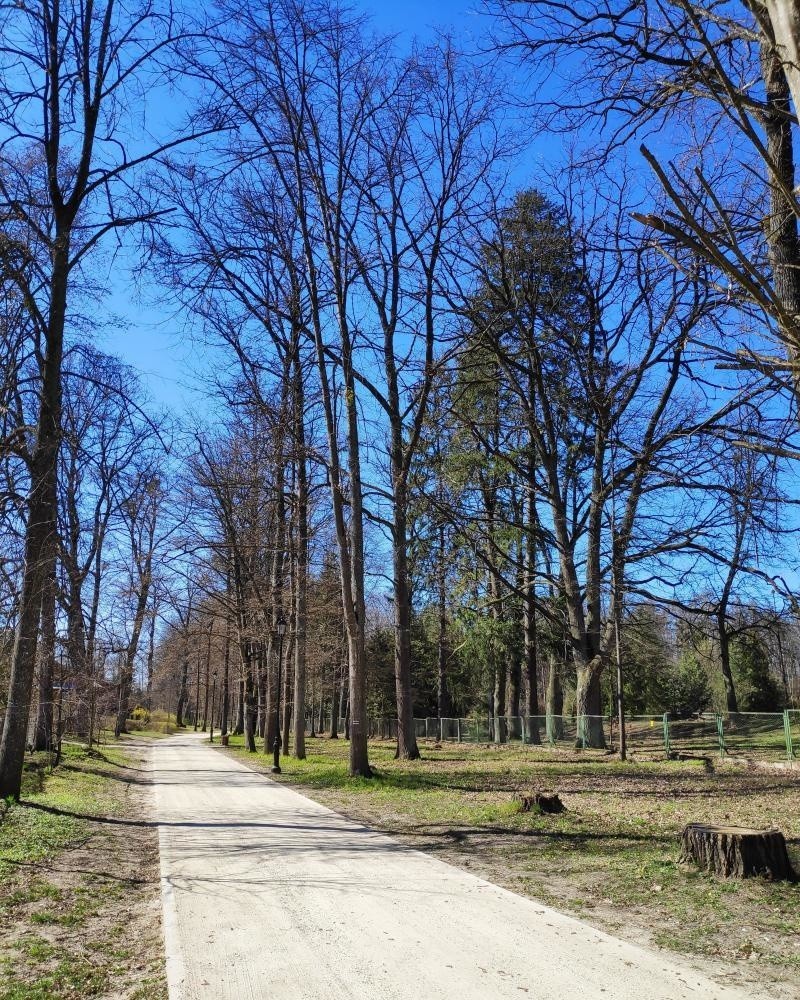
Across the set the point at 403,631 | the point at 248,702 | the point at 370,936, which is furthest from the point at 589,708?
the point at 370,936

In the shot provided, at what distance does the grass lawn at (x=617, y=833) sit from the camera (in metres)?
5.39

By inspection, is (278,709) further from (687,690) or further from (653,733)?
(687,690)

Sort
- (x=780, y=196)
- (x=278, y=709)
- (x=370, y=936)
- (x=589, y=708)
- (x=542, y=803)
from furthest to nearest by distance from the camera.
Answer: (x=589, y=708), (x=278, y=709), (x=542, y=803), (x=780, y=196), (x=370, y=936)

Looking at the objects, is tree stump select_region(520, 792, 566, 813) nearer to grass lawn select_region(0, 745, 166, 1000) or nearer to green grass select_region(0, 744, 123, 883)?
grass lawn select_region(0, 745, 166, 1000)

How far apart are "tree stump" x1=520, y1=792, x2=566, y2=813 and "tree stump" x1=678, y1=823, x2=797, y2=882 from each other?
3.88 metres

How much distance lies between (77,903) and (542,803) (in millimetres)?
6395

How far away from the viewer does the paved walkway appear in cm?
444

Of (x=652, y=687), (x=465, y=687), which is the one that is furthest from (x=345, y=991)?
(x=465, y=687)

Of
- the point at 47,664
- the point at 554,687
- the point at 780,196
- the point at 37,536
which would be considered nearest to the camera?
the point at 780,196

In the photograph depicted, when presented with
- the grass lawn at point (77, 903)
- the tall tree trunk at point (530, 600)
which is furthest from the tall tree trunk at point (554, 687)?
the grass lawn at point (77, 903)

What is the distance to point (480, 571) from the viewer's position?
26.5m

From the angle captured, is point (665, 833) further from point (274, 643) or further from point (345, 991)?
point (274, 643)

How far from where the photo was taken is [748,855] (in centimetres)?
668

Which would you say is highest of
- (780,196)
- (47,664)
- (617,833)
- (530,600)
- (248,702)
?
(780,196)
